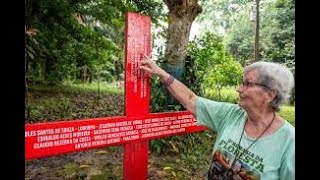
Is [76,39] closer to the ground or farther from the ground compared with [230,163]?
farther from the ground

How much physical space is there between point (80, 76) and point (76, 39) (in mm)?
517

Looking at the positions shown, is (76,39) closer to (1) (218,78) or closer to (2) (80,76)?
(2) (80,76)

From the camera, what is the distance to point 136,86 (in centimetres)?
272

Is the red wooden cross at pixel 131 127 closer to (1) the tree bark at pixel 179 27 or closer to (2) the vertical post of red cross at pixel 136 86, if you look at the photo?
(2) the vertical post of red cross at pixel 136 86

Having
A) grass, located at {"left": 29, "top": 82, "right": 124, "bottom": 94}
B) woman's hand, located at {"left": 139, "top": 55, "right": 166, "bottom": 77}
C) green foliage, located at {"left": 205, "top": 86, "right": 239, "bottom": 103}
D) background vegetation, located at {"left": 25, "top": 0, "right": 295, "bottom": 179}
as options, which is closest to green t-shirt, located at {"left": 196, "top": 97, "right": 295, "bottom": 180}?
woman's hand, located at {"left": 139, "top": 55, "right": 166, "bottom": 77}

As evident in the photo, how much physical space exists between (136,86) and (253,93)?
874mm

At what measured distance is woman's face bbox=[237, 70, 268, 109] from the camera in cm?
218

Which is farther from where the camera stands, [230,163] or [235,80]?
[235,80]

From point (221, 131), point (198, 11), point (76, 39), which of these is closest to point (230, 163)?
point (221, 131)

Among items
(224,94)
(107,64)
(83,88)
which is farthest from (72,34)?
(224,94)

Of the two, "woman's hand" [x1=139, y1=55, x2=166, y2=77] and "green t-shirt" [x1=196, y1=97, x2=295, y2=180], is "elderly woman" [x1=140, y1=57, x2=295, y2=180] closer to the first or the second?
"green t-shirt" [x1=196, y1=97, x2=295, y2=180]

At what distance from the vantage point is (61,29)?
343 centimetres

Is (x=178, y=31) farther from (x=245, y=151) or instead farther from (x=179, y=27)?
(x=245, y=151)

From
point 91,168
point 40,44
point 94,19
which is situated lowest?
point 91,168
